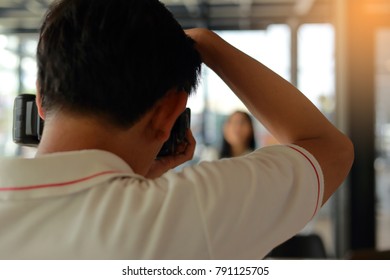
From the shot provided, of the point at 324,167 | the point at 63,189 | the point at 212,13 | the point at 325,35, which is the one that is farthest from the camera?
the point at 212,13

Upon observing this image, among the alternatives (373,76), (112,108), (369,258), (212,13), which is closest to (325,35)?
(373,76)

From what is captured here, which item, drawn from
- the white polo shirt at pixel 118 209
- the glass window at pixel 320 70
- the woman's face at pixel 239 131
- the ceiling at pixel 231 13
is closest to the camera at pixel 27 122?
the white polo shirt at pixel 118 209

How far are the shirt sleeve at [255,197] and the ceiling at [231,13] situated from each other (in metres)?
2.89

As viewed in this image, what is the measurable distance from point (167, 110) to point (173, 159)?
167 millimetres

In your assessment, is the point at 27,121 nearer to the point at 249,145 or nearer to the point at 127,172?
the point at 127,172

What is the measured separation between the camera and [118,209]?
0.36 meters

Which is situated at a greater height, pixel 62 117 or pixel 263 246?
pixel 62 117

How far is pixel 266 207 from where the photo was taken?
1.31 feet

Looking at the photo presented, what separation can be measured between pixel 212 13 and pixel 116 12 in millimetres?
3442

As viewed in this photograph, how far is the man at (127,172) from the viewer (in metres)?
→ 0.36

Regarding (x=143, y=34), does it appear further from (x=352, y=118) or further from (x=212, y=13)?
(x=212, y=13)

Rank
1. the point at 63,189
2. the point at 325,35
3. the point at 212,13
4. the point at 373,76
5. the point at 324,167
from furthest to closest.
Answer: the point at 212,13
the point at 325,35
the point at 373,76
the point at 324,167
the point at 63,189

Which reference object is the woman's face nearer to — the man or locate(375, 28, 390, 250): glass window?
locate(375, 28, 390, 250): glass window

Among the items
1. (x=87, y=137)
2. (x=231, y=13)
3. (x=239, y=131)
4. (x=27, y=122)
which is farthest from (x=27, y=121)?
(x=231, y=13)
